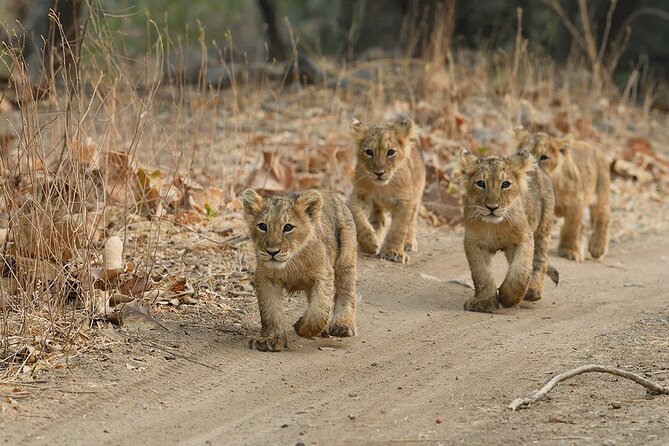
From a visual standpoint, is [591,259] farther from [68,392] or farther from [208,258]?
[68,392]

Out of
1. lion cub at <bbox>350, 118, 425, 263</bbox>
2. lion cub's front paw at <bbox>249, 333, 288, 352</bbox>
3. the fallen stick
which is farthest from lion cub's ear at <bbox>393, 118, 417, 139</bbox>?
the fallen stick

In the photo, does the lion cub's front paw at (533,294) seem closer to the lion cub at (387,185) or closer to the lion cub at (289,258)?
the lion cub at (387,185)

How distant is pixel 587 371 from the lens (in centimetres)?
708

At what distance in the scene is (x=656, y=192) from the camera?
54.1ft

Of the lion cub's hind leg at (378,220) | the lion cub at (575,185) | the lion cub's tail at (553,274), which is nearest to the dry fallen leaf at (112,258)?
the lion cub's hind leg at (378,220)

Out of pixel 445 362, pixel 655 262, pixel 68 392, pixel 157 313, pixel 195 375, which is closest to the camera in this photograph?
pixel 68 392

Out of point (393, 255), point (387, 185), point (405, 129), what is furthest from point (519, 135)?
point (393, 255)

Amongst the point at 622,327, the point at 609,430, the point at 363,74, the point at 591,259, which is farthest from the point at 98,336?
the point at 363,74

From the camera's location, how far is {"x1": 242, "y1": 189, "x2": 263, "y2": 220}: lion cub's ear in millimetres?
7766

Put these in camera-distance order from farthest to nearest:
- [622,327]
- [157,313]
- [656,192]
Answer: [656,192]
[622,327]
[157,313]

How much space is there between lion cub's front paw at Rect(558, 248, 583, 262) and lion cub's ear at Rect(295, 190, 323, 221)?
16.9 feet

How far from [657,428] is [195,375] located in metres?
2.75

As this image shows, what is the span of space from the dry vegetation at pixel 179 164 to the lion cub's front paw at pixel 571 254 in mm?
1276

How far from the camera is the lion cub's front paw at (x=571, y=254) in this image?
12401 mm
